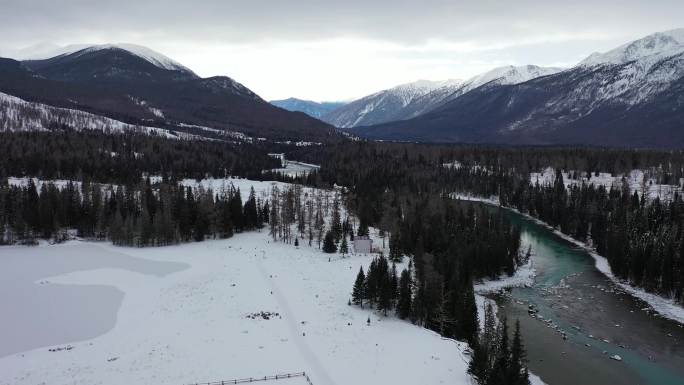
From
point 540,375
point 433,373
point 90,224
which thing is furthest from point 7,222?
point 540,375

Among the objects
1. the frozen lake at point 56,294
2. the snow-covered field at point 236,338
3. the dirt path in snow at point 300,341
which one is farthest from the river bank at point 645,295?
the frozen lake at point 56,294

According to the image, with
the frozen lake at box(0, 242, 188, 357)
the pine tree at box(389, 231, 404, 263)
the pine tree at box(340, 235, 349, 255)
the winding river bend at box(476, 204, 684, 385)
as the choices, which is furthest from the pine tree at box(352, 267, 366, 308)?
the pine tree at box(340, 235, 349, 255)

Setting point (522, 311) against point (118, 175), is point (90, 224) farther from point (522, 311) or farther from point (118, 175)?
point (522, 311)

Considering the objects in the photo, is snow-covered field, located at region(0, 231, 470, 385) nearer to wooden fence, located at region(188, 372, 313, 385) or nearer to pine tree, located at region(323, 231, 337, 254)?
Answer: wooden fence, located at region(188, 372, 313, 385)

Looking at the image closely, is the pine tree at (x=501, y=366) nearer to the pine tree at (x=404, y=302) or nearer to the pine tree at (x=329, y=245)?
the pine tree at (x=404, y=302)

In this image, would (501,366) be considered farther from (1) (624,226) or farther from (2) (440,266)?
(1) (624,226)

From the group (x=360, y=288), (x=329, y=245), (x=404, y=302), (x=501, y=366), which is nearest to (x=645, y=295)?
(x=404, y=302)

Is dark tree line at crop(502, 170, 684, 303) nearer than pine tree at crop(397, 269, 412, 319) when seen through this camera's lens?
No
